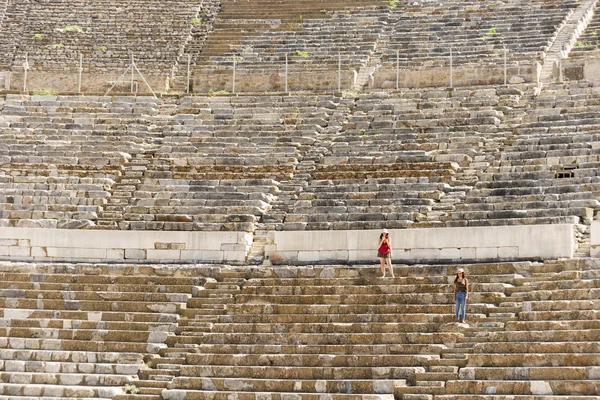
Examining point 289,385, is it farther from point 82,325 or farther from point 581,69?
point 581,69

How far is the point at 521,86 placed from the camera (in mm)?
26875

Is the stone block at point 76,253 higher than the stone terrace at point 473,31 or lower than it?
lower

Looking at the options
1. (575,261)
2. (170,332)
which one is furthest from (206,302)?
(575,261)

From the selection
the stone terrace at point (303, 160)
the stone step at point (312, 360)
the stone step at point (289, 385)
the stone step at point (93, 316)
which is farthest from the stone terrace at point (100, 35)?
the stone step at point (289, 385)

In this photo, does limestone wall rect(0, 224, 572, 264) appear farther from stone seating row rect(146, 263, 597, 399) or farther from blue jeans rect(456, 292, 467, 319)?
blue jeans rect(456, 292, 467, 319)

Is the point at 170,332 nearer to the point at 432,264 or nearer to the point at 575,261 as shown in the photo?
the point at 432,264

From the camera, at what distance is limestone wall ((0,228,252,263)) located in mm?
22375

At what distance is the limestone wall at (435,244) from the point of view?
19953 mm

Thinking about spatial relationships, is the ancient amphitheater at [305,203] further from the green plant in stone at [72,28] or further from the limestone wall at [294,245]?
the green plant in stone at [72,28]

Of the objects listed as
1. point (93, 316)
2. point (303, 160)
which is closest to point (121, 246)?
point (93, 316)

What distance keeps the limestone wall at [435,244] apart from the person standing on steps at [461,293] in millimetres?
2208

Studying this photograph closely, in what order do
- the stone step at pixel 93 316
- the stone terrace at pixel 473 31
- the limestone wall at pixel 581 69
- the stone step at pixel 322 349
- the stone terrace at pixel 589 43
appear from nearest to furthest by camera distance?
the stone step at pixel 322 349 < the stone step at pixel 93 316 < the limestone wall at pixel 581 69 < the stone terrace at pixel 589 43 < the stone terrace at pixel 473 31

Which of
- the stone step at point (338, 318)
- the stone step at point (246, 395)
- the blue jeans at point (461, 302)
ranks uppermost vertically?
the blue jeans at point (461, 302)

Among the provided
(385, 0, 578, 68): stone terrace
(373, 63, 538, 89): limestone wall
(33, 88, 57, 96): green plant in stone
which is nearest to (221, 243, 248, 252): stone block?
(373, 63, 538, 89): limestone wall
